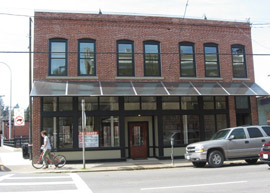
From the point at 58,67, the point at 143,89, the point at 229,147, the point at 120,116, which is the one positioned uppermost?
the point at 58,67

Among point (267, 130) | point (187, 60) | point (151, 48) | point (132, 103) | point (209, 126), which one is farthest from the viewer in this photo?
point (187, 60)

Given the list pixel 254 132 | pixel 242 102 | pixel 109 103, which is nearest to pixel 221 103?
pixel 242 102

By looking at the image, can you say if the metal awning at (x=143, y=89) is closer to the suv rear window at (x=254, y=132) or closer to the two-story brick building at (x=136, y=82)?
the two-story brick building at (x=136, y=82)

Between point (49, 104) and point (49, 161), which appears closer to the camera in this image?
point (49, 161)

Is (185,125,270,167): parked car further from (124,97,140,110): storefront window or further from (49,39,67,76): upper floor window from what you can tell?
(49,39,67,76): upper floor window

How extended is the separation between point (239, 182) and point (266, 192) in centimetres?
167

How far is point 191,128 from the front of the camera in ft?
59.7

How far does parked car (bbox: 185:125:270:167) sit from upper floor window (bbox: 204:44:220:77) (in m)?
5.24

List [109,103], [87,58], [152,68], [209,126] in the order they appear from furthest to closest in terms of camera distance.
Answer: [209,126]
[152,68]
[87,58]
[109,103]

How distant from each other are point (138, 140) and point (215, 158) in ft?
18.5

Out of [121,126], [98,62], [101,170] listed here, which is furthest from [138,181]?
[98,62]

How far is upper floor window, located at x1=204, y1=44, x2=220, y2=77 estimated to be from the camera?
18906mm

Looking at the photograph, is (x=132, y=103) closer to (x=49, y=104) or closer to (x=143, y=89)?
(x=143, y=89)

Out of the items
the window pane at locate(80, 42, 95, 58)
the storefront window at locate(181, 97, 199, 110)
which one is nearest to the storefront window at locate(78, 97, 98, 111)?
the window pane at locate(80, 42, 95, 58)
